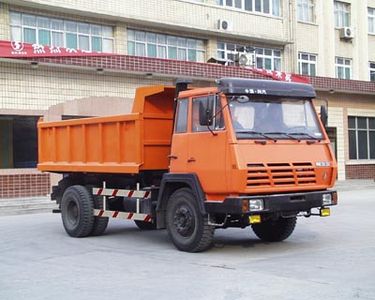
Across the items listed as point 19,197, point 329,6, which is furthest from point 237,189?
point 329,6

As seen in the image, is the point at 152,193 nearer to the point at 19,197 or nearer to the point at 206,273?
the point at 206,273

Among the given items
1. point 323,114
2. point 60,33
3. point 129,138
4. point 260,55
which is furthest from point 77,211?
point 260,55

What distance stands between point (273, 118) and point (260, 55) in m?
20.1

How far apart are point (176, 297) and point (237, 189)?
266 centimetres

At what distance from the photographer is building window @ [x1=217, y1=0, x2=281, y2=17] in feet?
A: 93.0

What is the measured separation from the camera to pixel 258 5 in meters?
29.6

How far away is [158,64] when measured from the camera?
76.7 feet

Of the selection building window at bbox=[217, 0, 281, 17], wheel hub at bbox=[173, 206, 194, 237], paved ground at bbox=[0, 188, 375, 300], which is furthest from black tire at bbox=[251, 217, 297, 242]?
building window at bbox=[217, 0, 281, 17]

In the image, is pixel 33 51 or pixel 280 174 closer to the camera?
pixel 280 174

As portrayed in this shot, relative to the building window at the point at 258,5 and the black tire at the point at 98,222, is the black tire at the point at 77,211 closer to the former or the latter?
the black tire at the point at 98,222

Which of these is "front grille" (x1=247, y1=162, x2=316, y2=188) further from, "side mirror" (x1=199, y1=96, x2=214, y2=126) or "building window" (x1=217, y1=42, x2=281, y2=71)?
"building window" (x1=217, y1=42, x2=281, y2=71)

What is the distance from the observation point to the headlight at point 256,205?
936cm

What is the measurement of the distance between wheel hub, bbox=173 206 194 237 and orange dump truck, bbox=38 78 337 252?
0.05 ft

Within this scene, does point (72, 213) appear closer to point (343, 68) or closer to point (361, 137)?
point (361, 137)
